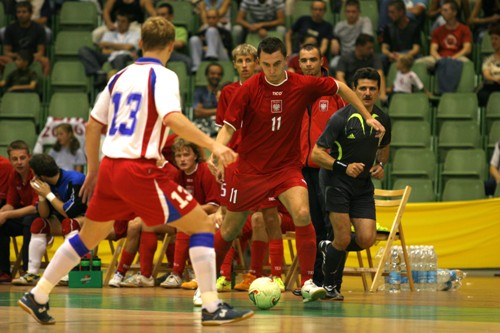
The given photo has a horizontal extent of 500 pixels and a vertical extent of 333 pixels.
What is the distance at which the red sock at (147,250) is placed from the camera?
38.9ft

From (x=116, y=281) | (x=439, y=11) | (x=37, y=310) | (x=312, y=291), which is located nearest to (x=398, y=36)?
(x=439, y=11)

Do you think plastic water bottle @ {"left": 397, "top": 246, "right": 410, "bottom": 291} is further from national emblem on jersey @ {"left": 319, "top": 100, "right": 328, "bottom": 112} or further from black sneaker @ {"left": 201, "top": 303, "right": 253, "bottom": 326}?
black sneaker @ {"left": 201, "top": 303, "right": 253, "bottom": 326}

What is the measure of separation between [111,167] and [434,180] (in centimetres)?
1000

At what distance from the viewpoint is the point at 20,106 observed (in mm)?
17094

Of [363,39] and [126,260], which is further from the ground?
[363,39]

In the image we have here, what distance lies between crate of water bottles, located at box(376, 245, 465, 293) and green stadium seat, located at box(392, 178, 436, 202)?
2919 mm

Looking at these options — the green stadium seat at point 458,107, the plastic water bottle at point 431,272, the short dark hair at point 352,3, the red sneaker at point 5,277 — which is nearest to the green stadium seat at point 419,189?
the green stadium seat at point 458,107

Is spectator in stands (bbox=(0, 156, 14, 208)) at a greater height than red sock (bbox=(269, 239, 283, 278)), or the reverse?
spectator in stands (bbox=(0, 156, 14, 208))

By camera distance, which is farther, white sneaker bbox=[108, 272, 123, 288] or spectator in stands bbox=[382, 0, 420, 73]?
spectator in stands bbox=[382, 0, 420, 73]

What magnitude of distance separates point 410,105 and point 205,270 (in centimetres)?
1045

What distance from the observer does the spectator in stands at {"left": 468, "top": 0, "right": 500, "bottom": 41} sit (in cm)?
1781

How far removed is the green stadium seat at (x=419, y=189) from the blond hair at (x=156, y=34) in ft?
29.7

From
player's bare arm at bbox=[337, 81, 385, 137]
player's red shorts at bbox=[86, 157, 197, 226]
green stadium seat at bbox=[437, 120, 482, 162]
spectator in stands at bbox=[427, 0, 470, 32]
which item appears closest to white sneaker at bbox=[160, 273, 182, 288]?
player's bare arm at bbox=[337, 81, 385, 137]

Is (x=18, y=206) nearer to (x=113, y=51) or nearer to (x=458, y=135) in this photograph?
(x=113, y=51)
